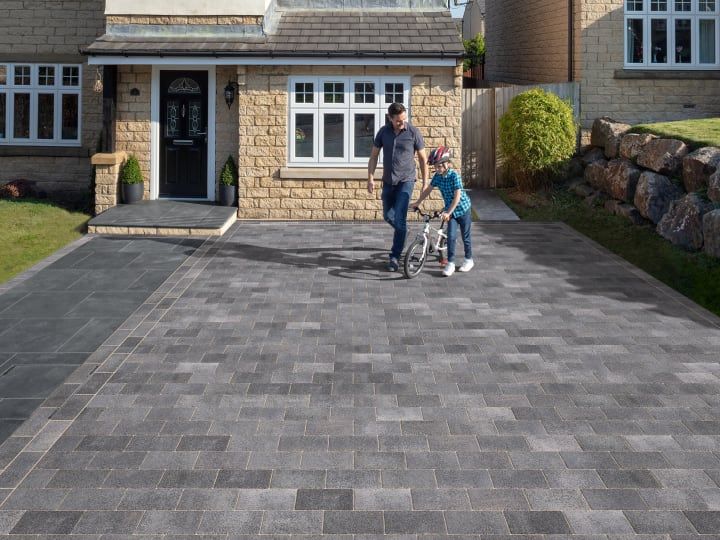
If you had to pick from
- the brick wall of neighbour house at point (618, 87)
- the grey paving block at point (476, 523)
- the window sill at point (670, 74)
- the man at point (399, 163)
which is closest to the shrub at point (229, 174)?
the man at point (399, 163)

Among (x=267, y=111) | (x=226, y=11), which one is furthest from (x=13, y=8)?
(x=267, y=111)

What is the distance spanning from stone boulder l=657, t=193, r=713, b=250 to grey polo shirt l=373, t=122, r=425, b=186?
434 centimetres

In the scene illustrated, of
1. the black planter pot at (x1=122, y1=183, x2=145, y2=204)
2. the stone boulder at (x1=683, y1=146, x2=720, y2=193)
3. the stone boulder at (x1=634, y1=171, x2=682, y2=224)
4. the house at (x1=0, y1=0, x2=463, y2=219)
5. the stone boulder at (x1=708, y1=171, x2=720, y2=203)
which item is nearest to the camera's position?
the stone boulder at (x1=708, y1=171, x2=720, y2=203)

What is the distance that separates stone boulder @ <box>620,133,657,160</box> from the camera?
47.5 ft

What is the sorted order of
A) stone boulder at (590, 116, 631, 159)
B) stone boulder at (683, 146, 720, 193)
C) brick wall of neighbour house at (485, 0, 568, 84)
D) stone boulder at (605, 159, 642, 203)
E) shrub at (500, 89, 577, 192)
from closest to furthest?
stone boulder at (683, 146, 720, 193) → stone boulder at (605, 159, 642, 203) → stone boulder at (590, 116, 631, 159) → shrub at (500, 89, 577, 192) → brick wall of neighbour house at (485, 0, 568, 84)

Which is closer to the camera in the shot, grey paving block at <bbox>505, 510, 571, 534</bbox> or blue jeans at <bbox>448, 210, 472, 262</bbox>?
grey paving block at <bbox>505, 510, 571, 534</bbox>

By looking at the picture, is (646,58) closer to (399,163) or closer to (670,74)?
(670,74)

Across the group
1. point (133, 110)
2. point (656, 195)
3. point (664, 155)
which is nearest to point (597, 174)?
point (664, 155)

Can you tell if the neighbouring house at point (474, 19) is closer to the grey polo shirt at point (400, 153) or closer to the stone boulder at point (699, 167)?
the stone boulder at point (699, 167)

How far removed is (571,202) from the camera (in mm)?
16031

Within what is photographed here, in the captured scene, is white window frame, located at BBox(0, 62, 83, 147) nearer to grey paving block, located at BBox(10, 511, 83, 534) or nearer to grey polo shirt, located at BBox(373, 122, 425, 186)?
grey polo shirt, located at BBox(373, 122, 425, 186)

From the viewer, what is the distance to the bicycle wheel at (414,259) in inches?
402

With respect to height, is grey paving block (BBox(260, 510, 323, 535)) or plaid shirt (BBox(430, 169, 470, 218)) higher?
plaid shirt (BBox(430, 169, 470, 218))

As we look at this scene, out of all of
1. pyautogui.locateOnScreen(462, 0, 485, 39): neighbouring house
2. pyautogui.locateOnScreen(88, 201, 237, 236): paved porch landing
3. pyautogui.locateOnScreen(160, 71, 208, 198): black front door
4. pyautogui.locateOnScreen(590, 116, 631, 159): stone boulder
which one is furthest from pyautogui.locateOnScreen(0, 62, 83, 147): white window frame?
pyautogui.locateOnScreen(462, 0, 485, 39): neighbouring house
